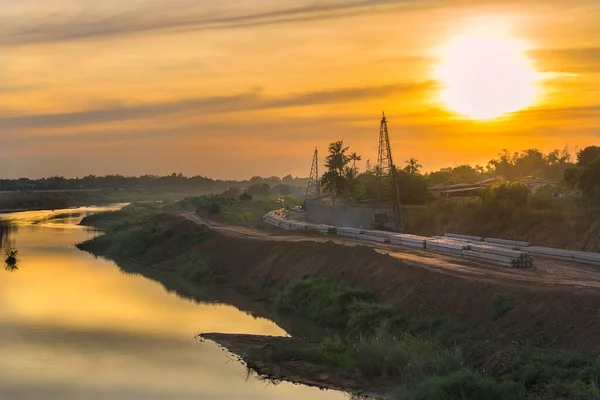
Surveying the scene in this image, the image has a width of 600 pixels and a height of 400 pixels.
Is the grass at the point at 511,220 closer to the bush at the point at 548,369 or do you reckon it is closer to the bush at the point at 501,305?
the bush at the point at 501,305

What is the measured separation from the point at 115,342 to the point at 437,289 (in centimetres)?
1550

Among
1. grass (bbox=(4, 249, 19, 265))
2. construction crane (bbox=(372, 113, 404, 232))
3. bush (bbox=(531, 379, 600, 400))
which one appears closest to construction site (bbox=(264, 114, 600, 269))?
construction crane (bbox=(372, 113, 404, 232))

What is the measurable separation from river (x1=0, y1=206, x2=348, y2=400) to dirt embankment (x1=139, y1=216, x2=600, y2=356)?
602 cm

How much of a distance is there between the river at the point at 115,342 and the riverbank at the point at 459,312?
3.26 m

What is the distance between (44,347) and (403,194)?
185 feet

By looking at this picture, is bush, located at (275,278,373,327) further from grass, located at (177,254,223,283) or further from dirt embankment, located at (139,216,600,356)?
grass, located at (177,254,223,283)

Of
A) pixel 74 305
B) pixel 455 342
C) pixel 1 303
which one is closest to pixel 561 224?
pixel 455 342

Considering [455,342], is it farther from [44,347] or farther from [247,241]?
[247,241]

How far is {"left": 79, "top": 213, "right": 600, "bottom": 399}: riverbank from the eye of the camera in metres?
24.1

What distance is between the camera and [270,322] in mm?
41062

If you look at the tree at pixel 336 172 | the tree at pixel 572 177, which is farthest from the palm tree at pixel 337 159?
the tree at pixel 572 177

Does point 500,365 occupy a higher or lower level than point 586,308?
lower

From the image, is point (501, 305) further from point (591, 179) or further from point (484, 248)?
point (591, 179)

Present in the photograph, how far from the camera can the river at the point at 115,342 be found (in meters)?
26.9
